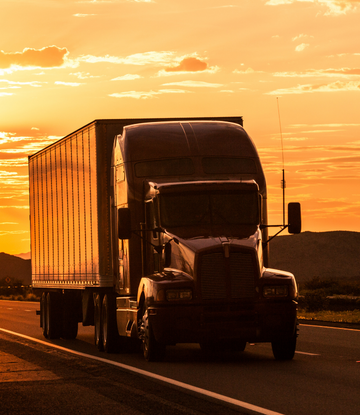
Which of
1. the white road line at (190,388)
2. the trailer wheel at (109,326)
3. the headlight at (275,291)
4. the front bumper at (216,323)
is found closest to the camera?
the white road line at (190,388)

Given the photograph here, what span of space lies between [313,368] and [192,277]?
2471 mm

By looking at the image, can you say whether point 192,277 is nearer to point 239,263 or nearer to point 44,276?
point 239,263

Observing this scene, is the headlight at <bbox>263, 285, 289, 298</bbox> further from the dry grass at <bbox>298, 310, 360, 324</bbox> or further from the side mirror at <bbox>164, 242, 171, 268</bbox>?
the dry grass at <bbox>298, 310, 360, 324</bbox>

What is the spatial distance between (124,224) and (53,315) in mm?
8270

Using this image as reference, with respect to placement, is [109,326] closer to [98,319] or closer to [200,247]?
[98,319]

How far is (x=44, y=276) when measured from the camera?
2462cm

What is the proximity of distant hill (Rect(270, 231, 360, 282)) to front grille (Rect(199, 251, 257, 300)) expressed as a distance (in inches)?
4915

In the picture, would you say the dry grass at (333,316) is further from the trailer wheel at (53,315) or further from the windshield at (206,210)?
the windshield at (206,210)

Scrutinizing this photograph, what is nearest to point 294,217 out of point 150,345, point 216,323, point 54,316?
point 216,323

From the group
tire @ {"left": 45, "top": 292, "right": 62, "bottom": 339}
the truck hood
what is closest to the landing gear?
tire @ {"left": 45, "top": 292, "right": 62, "bottom": 339}

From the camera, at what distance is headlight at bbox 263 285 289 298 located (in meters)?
15.1

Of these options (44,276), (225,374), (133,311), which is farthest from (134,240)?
(44,276)

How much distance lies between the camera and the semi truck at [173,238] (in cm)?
1499

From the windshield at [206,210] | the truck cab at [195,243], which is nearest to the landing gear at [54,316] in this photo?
the truck cab at [195,243]
